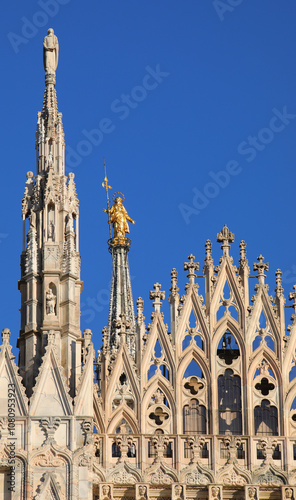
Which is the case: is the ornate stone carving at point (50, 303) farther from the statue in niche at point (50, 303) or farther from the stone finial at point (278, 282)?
the stone finial at point (278, 282)

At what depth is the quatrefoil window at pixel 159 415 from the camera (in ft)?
93.5

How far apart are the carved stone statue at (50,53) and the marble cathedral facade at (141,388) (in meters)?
1.17

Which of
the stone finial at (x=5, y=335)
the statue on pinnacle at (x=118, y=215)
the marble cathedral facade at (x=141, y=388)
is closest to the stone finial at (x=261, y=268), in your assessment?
the marble cathedral facade at (x=141, y=388)

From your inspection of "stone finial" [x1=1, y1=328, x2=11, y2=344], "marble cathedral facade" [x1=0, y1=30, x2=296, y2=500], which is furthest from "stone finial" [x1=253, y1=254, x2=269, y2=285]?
"stone finial" [x1=1, y1=328, x2=11, y2=344]

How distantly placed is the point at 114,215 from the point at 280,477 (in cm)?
1274

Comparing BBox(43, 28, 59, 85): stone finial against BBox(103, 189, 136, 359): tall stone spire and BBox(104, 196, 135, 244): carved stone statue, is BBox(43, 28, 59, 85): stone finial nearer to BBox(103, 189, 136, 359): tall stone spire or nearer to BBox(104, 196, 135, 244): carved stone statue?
BBox(104, 196, 135, 244): carved stone statue

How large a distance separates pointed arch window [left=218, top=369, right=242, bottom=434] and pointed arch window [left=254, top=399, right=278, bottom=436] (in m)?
0.31

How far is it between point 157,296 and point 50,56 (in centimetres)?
484

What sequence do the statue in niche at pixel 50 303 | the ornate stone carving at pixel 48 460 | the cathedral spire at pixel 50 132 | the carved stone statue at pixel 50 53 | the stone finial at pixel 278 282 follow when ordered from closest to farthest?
the ornate stone carving at pixel 48 460
the statue in niche at pixel 50 303
the stone finial at pixel 278 282
the cathedral spire at pixel 50 132
the carved stone statue at pixel 50 53

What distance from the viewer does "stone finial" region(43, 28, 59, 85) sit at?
30531mm

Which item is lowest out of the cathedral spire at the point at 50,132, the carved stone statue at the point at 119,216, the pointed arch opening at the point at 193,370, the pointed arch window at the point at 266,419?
the pointed arch window at the point at 266,419

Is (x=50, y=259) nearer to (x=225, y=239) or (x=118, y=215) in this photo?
(x=225, y=239)

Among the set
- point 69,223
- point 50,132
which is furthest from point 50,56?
point 69,223

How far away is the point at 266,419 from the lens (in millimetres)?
28750
